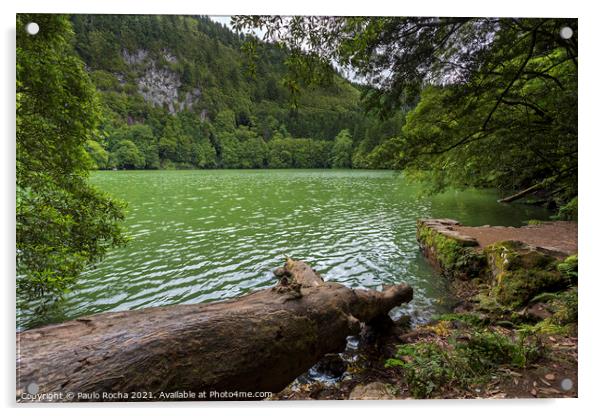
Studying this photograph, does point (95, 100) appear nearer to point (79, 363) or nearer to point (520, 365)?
point (79, 363)

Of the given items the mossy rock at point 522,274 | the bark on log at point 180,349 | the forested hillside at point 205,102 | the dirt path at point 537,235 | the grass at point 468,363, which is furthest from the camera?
the dirt path at point 537,235

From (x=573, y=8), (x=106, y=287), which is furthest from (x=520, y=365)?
(x=106, y=287)

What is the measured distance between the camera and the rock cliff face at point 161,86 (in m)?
4.67

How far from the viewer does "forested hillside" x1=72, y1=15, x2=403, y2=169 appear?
3471 millimetres

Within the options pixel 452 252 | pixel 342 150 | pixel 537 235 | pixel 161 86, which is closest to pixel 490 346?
pixel 452 252

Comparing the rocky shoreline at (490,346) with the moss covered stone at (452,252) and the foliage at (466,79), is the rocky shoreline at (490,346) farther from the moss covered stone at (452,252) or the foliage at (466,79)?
the foliage at (466,79)

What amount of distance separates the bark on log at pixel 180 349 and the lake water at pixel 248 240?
2.24m

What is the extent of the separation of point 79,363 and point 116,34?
3596 millimetres

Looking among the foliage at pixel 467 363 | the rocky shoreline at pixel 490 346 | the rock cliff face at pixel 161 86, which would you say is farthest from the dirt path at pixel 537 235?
the rock cliff face at pixel 161 86

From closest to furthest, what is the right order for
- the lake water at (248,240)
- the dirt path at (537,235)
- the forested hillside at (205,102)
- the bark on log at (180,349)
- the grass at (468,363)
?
the bark on log at (180,349), the grass at (468,363), the forested hillside at (205,102), the dirt path at (537,235), the lake water at (248,240)

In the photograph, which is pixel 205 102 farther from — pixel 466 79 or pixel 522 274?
pixel 522 274

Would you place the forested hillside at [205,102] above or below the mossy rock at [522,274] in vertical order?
above

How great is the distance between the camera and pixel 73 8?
10.3 feet

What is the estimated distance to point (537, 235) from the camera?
589 cm
